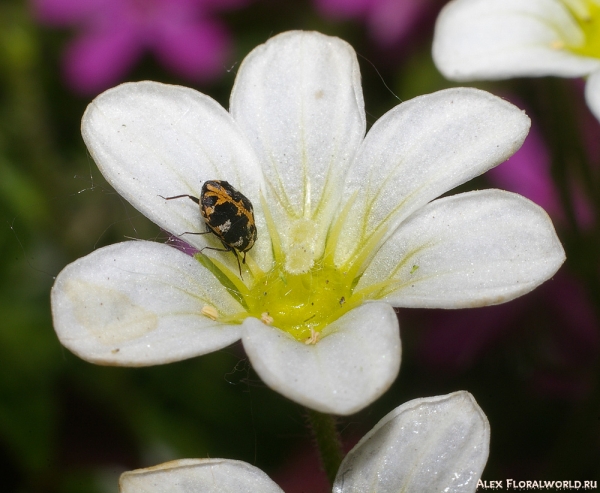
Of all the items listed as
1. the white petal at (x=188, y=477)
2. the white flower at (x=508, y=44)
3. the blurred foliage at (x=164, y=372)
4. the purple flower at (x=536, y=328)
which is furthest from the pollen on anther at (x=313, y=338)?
the purple flower at (x=536, y=328)

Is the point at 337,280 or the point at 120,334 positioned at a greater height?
the point at 120,334

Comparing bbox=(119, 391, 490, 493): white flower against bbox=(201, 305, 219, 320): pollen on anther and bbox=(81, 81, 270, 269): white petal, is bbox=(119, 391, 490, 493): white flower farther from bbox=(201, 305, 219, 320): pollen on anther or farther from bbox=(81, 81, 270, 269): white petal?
bbox=(81, 81, 270, 269): white petal

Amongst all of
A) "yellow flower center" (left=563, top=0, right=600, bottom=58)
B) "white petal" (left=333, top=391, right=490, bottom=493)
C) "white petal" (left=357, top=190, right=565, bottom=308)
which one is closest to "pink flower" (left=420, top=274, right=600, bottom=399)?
"yellow flower center" (left=563, top=0, right=600, bottom=58)

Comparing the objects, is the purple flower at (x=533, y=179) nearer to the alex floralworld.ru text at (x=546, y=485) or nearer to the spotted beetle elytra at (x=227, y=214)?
the alex floralworld.ru text at (x=546, y=485)

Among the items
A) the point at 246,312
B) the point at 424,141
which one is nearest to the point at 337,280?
the point at 246,312

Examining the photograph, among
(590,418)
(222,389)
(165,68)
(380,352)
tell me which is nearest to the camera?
(380,352)

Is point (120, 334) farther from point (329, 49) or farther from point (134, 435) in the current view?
point (134, 435)

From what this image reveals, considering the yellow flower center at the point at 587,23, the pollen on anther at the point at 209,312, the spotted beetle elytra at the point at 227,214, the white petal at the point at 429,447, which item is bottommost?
the white petal at the point at 429,447
